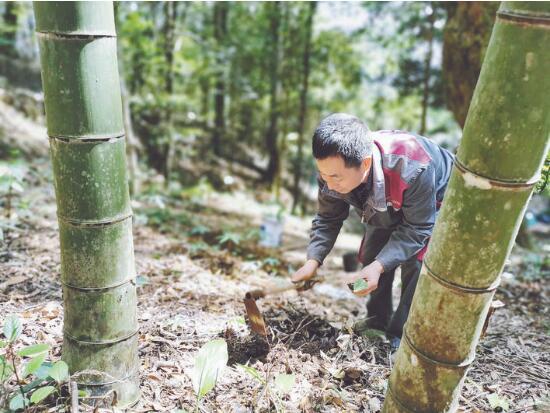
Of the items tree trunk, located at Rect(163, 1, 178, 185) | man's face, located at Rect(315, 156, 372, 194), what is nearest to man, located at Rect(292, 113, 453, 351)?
man's face, located at Rect(315, 156, 372, 194)

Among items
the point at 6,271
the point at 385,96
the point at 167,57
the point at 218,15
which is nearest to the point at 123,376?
the point at 6,271

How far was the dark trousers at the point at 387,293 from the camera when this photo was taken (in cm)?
253

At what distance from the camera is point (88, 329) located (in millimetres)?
1666

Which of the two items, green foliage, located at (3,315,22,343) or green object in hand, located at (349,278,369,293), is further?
green object in hand, located at (349,278,369,293)

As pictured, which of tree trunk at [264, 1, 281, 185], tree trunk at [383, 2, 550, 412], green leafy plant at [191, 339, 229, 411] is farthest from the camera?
tree trunk at [264, 1, 281, 185]

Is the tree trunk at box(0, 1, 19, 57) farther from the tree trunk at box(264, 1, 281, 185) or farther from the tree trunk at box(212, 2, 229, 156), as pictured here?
the tree trunk at box(264, 1, 281, 185)

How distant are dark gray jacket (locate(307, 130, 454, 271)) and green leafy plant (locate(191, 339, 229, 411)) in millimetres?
971

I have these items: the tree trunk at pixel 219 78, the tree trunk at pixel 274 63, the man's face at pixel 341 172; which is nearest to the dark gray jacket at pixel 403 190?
the man's face at pixel 341 172

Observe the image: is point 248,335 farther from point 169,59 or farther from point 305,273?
point 169,59

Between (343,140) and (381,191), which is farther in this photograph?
(381,191)

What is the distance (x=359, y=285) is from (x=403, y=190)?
0.55 meters

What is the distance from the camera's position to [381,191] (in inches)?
86.5

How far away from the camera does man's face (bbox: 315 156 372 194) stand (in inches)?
79.4

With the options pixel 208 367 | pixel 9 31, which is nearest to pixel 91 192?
pixel 208 367
